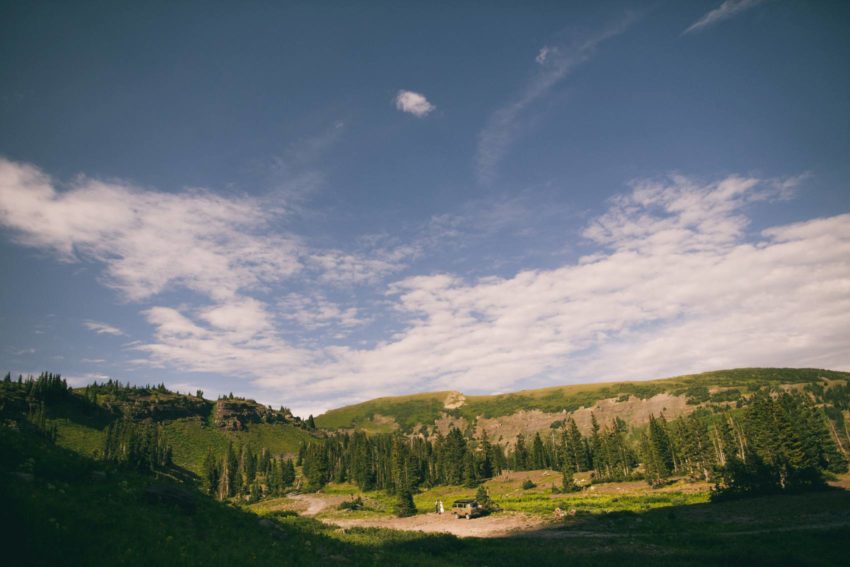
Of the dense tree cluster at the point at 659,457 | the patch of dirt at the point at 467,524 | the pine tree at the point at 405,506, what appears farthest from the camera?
the pine tree at the point at 405,506

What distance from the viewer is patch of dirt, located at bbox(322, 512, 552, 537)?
46.8 m

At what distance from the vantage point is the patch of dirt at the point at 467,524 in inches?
1844

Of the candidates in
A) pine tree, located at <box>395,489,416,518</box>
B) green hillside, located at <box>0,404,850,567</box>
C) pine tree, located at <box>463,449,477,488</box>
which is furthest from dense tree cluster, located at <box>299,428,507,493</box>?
green hillside, located at <box>0,404,850,567</box>

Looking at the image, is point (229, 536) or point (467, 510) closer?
point (229, 536)

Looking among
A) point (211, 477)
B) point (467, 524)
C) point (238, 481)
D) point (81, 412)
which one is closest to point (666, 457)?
point (467, 524)

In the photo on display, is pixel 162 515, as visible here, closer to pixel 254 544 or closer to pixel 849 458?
pixel 254 544

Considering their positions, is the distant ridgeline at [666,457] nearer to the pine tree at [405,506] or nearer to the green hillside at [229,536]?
the pine tree at [405,506]

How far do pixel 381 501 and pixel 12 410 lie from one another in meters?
138

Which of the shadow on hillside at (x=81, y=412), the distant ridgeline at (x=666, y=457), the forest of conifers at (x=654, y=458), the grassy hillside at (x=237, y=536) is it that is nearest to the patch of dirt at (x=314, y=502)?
the forest of conifers at (x=654, y=458)

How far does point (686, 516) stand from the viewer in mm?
47031

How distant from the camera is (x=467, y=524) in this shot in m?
54.6

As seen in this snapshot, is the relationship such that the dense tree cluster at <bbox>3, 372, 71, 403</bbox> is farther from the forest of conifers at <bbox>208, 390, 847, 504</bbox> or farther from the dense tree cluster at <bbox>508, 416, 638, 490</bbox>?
the dense tree cluster at <bbox>508, 416, 638, 490</bbox>

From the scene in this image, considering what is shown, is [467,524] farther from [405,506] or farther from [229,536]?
[229,536]

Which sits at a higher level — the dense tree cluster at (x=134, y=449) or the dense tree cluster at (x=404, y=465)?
the dense tree cluster at (x=134, y=449)
